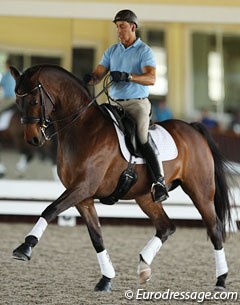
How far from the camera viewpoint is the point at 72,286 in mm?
6051

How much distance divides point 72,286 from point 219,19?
5.18 m

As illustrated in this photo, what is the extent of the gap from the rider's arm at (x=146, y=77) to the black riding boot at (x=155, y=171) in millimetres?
515

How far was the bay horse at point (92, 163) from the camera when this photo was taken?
5.45 m

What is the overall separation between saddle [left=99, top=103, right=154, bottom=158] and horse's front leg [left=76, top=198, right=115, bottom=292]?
1.69 ft

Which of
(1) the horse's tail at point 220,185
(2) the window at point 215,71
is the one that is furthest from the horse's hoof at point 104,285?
(2) the window at point 215,71

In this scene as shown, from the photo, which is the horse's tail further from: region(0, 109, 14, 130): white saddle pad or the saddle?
region(0, 109, 14, 130): white saddle pad

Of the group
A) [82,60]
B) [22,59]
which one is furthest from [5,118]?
[82,60]

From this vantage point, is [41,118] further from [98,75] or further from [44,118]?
[98,75]

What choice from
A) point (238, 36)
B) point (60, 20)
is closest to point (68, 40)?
point (60, 20)

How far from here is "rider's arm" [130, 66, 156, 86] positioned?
5.65 m

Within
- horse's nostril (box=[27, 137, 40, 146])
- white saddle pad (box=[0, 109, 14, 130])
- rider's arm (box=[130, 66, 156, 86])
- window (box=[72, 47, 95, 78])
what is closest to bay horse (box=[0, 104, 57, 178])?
white saddle pad (box=[0, 109, 14, 130])

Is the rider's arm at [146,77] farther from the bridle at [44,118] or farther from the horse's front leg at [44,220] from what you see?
the horse's front leg at [44,220]

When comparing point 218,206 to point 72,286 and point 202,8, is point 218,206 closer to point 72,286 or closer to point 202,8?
point 72,286

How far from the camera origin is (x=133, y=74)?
5.71 m
